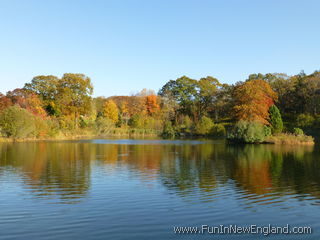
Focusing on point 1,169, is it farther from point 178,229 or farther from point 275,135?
point 275,135

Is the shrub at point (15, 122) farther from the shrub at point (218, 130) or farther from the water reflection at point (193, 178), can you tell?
the shrub at point (218, 130)

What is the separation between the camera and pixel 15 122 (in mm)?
42844

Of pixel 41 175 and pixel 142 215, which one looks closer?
pixel 142 215

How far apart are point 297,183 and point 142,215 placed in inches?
319

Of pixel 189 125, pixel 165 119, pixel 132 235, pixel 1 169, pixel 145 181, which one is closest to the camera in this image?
pixel 132 235

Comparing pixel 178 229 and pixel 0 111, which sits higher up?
pixel 0 111

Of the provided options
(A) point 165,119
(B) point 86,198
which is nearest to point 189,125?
(A) point 165,119

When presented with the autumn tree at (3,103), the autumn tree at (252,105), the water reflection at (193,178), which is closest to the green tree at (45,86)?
the autumn tree at (3,103)

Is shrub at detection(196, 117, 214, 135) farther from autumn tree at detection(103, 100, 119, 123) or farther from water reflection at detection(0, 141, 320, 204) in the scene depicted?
water reflection at detection(0, 141, 320, 204)

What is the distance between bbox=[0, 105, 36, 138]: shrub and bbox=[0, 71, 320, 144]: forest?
122 mm

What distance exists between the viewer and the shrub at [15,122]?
42875 mm

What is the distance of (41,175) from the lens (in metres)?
15.8

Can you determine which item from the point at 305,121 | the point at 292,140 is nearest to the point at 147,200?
the point at 292,140

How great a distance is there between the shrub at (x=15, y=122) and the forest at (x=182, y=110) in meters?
0.12
